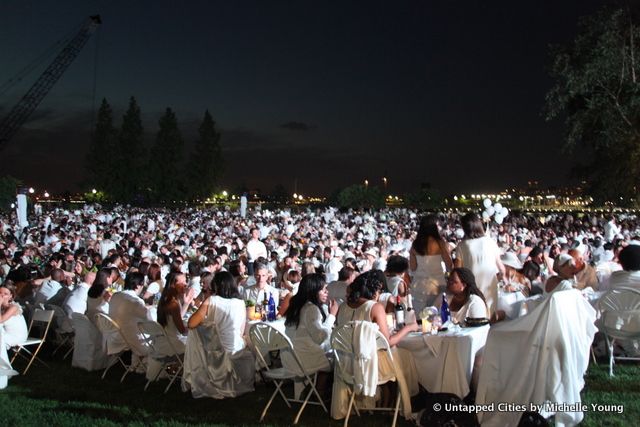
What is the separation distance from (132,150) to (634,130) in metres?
51.2

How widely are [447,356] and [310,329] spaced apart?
149cm

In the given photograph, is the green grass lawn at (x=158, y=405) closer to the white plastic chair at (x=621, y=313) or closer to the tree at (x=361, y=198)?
the white plastic chair at (x=621, y=313)

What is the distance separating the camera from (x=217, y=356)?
263 inches

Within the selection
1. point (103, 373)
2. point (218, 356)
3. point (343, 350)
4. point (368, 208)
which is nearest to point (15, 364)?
point (103, 373)

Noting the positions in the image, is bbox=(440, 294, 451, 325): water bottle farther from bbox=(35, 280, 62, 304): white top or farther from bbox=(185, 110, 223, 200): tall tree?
bbox=(185, 110, 223, 200): tall tree

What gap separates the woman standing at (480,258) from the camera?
691cm

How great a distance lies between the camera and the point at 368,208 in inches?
1928

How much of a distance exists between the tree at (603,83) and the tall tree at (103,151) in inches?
1946

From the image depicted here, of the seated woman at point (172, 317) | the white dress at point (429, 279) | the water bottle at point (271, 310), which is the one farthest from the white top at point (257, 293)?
the white dress at point (429, 279)

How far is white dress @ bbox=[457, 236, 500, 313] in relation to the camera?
6906mm

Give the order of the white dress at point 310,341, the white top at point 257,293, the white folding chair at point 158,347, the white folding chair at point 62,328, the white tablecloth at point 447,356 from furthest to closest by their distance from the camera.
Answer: the white folding chair at point 62,328, the white top at point 257,293, the white folding chair at point 158,347, the white dress at point 310,341, the white tablecloth at point 447,356

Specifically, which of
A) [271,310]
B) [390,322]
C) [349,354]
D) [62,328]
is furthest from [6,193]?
[349,354]

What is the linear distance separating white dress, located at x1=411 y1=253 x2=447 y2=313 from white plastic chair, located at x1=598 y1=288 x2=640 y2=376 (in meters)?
1.72

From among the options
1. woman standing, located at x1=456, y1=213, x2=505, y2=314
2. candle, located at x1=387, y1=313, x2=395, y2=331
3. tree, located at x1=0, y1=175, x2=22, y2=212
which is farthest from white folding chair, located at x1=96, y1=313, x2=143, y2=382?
tree, located at x1=0, y1=175, x2=22, y2=212
